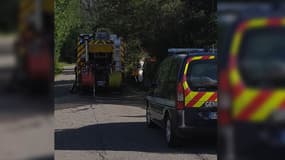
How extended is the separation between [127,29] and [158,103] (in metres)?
20.6

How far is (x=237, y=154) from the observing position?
73.0 inches

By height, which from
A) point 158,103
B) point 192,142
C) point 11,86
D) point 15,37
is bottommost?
point 192,142

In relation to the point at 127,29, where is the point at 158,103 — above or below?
below

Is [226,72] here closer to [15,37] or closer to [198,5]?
[15,37]

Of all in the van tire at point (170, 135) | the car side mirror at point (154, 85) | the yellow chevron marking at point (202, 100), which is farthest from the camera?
the car side mirror at point (154, 85)

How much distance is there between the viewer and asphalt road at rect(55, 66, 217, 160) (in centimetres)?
910

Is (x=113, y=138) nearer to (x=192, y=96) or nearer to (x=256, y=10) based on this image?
(x=192, y=96)

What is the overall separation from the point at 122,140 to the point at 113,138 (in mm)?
386

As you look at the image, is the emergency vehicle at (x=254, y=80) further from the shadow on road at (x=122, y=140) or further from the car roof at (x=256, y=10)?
the shadow on road at (x=122, y=140)

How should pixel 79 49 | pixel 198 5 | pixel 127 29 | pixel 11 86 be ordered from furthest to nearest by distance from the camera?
pixel 127 29, pixel 79 49, pixel 198 5, pixel 11 86

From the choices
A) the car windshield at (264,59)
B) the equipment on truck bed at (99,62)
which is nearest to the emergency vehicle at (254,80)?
the car windshield at (264,59)

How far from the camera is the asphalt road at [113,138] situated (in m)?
9.10

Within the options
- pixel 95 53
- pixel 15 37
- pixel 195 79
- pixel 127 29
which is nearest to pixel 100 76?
pixel 95 53

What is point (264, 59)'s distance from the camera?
5.90 ft
